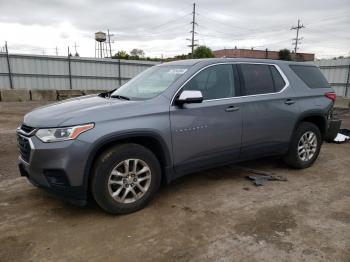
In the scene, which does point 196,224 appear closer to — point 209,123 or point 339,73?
point 209,123

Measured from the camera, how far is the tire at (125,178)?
10.2 ft

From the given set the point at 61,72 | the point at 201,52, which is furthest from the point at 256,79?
the point at 201,52

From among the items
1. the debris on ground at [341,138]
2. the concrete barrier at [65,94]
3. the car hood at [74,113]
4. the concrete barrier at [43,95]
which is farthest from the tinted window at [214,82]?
the concrete barrier at [65,94]

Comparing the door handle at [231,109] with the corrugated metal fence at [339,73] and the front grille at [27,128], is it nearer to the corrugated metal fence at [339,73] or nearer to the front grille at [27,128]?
the front grille at [27,128]

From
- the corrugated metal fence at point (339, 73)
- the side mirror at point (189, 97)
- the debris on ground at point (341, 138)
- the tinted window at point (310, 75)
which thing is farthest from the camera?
the corrugated metal fence at point (339, 73)

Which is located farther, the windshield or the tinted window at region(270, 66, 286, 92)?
the tinted window at region(270, 66, 286, 92)

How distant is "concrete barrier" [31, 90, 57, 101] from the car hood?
14.6 m

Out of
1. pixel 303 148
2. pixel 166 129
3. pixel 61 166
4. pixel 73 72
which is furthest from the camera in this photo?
pixel 73 72

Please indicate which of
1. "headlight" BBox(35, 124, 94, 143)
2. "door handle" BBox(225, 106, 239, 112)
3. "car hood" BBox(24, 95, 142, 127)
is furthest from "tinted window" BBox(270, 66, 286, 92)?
"headlight" BBox(35, 124, 94, 143)

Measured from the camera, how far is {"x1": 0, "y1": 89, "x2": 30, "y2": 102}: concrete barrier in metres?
15.5

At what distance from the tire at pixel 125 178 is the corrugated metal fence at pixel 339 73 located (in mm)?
16631

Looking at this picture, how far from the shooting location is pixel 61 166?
9.58 feet

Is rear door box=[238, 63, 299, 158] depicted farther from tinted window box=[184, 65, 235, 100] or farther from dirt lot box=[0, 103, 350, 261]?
dirt lot box=[0, 103, 350, 261]

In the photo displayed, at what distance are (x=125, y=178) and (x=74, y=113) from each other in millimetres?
888
